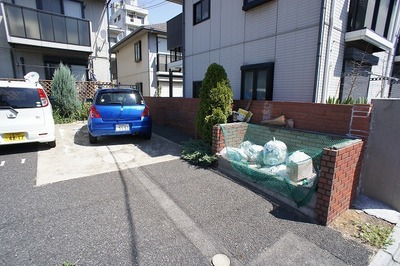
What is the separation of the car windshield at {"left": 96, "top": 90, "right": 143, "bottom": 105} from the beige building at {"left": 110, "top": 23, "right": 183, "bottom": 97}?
770cm

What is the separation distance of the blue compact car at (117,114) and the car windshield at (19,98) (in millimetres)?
1158

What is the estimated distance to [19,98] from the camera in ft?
14.6

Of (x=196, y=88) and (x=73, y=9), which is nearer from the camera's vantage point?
(x=196, y=88)

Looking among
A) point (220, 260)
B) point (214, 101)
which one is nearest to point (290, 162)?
point (220, 260)

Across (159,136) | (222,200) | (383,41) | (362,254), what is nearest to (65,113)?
(159,136)

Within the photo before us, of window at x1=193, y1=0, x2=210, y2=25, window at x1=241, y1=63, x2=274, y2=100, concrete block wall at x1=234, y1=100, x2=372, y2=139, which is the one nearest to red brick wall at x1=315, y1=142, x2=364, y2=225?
concrete block wall at x1=234, y1=100, x2=372, y2=139

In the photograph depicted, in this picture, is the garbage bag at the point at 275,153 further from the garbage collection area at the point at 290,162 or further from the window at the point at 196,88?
the window at the point at 196,88

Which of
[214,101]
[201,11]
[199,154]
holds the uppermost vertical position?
[201,11]

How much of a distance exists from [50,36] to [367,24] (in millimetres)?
12449

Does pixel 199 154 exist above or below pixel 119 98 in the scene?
below

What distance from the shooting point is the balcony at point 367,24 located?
5048 millimetres

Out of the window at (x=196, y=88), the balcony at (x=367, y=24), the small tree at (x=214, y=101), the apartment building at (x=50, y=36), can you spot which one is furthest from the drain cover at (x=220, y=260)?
the apartment building at (x=50, y=36)

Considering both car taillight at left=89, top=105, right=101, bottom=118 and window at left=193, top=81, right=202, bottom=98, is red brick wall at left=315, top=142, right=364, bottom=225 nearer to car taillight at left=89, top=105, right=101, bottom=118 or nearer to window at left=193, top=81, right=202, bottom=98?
car taillight at left=89, top=105, right=101, bottom=118

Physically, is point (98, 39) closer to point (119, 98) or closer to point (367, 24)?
point (119, 98)
